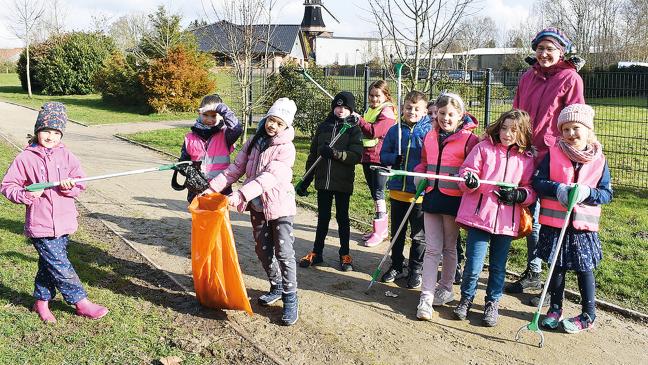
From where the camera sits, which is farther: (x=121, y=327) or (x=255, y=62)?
(x=255, y=62)

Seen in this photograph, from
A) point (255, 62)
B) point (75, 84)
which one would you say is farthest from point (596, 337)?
point (75, 84)

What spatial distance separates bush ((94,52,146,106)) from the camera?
81.7 ft

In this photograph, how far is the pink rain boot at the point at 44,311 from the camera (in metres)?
4.63

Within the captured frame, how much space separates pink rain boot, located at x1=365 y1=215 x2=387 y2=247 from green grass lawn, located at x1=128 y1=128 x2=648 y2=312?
A: 0.85 metres

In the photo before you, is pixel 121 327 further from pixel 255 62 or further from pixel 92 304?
pixel 255 62

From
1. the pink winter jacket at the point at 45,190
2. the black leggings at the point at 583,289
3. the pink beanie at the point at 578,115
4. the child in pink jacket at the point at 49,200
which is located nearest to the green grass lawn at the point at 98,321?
the child in pink jacket at the point at 49,200

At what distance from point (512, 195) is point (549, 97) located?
111 centimetres

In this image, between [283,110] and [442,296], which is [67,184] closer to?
[283,110]

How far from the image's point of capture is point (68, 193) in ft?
14.9

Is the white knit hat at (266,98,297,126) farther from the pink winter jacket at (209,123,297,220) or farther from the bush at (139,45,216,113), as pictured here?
the bush at (139,45,216,113)

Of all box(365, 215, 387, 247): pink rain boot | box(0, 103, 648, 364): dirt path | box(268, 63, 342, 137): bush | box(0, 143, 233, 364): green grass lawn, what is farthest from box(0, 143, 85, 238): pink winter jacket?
box(268, 63, 342, 137): bush

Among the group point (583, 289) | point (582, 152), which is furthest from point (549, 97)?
point (583, 289)

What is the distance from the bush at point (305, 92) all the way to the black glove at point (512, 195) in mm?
10290

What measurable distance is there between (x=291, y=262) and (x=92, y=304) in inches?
63.6
